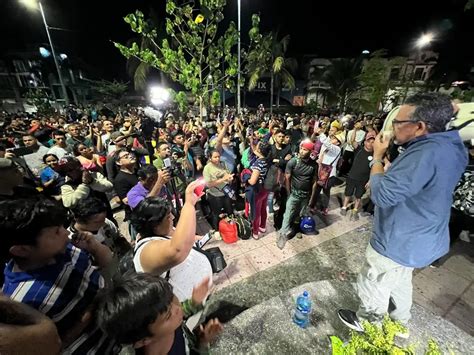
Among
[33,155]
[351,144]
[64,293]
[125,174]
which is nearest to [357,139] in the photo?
[351,144]

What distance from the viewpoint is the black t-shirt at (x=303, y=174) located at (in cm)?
370

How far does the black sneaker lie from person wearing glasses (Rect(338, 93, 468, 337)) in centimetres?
21

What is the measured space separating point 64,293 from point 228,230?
288 centimetres

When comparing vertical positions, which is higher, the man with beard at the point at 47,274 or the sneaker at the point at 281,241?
the man with beard at the point at 47,274

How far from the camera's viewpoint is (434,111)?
64.4 inches

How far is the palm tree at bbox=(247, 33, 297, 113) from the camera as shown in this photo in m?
7.89

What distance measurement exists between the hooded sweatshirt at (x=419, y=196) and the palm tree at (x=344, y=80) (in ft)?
76.8

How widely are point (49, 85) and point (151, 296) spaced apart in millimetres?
50362

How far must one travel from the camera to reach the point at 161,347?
115cm

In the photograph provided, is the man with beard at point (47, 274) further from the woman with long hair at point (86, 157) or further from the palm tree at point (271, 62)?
the palm tree at point (271, 62)

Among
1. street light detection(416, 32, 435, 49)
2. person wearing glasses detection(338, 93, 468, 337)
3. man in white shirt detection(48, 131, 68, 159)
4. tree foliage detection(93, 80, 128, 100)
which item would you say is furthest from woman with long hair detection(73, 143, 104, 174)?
tree foliage detection(93, 80, 128, 100)

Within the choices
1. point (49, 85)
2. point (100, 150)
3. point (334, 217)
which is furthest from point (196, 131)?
point (49, 85)

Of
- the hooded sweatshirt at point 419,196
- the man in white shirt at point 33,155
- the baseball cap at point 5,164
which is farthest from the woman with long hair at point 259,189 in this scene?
the man in white shirt at point 33,155

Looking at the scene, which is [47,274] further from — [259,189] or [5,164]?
[259,189]
